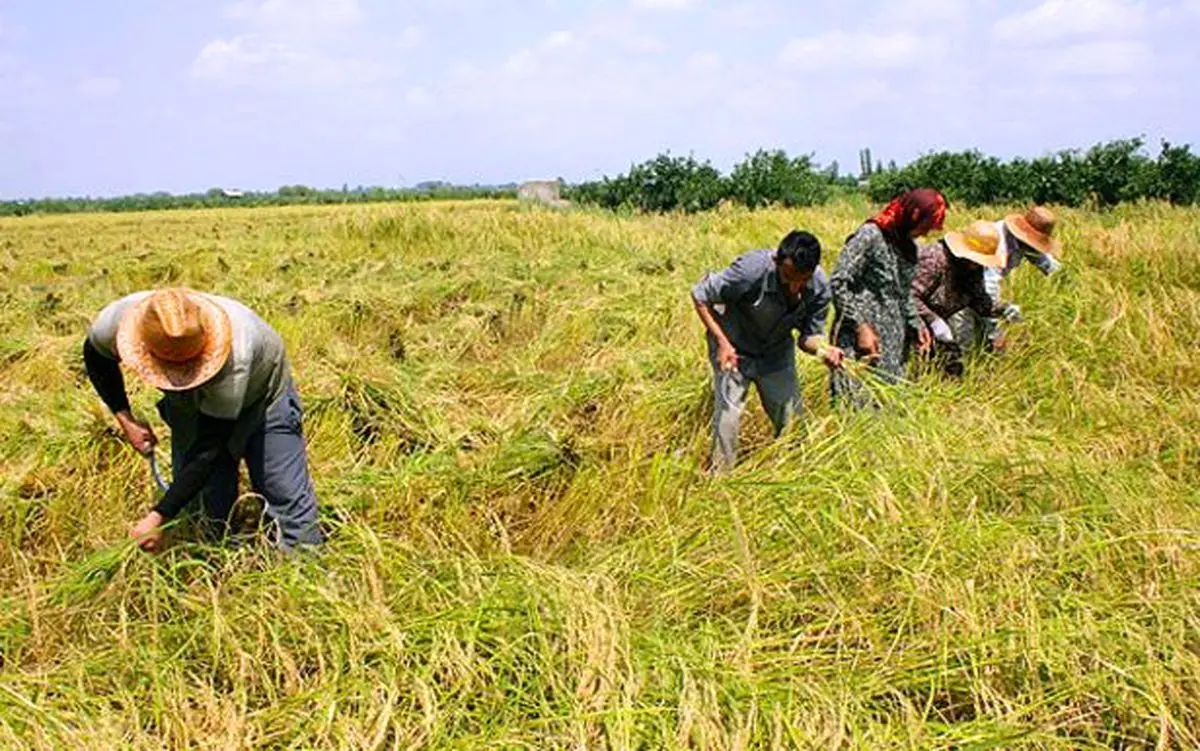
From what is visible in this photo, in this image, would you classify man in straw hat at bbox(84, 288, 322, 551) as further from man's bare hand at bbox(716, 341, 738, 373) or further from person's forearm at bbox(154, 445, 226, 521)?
man's bare hand at bbox(716, 341, 738, 373)

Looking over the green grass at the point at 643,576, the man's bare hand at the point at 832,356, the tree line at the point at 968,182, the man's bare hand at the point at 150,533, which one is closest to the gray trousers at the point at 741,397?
the green grass at the point at 643,576

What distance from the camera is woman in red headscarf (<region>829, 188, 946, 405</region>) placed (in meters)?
3.46

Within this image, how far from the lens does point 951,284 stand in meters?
4.12

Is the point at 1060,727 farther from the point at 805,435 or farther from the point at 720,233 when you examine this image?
the point at 720,233

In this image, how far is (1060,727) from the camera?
1.94 m

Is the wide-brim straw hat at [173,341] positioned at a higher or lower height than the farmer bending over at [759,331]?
higher

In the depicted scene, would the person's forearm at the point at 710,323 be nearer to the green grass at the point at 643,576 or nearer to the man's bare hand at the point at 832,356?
the man's bare hand at the point at 832,356

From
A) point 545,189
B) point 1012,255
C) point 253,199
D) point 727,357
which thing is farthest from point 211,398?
point 253,199

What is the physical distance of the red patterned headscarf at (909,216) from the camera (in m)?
3.43

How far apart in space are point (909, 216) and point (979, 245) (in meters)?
0.77

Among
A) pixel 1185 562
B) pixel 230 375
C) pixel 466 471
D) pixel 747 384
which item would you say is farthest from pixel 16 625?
pixel 1185 562

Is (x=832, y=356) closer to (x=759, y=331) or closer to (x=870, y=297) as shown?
(x=759, y=331)

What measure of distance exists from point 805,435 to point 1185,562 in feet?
4.42

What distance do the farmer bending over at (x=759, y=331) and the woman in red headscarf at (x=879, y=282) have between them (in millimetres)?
138
